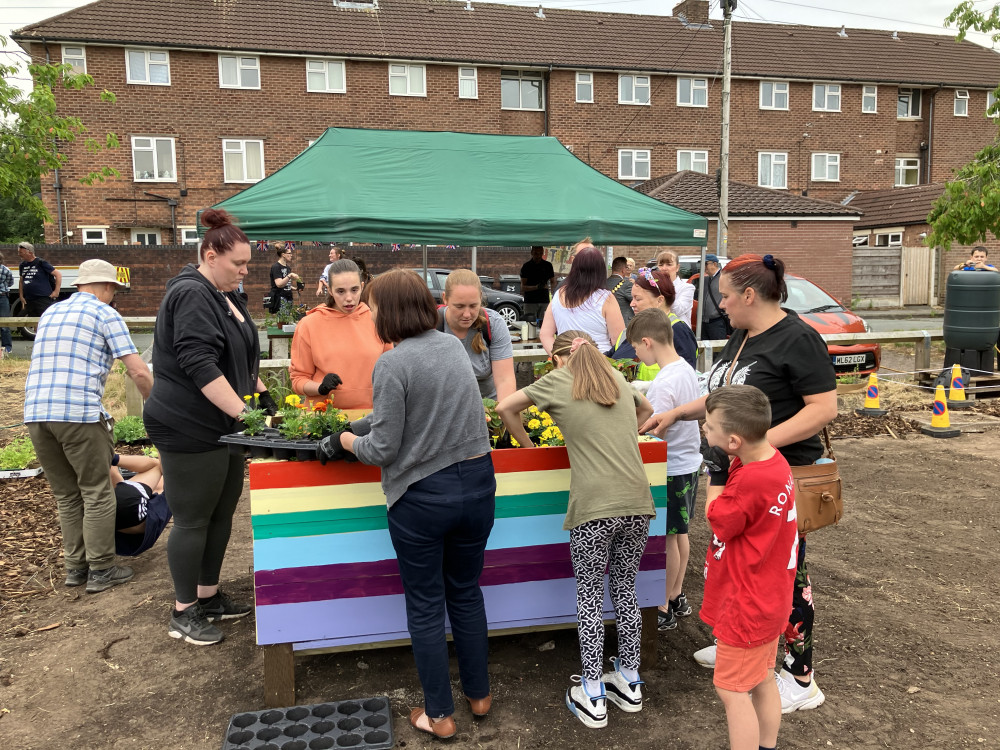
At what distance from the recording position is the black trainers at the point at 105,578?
4502 millimetres

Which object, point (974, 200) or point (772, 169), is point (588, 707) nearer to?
point (974, 200)

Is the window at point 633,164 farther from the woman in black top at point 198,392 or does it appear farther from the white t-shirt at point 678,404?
the woman in black top at point 198,392

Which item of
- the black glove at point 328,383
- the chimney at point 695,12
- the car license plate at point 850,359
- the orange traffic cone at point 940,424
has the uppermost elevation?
the chimney at point 695,12

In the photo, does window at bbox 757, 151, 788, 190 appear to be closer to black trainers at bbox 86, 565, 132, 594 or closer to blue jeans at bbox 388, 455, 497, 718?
black trainers at bbox 86, 565, 132, 594

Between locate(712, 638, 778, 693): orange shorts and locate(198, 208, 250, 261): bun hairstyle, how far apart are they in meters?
2.66

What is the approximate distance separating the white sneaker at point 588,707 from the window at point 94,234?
26340mm

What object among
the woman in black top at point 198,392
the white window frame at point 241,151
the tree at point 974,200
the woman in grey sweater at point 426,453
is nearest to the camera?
the woman in grey sweater at point 426,453

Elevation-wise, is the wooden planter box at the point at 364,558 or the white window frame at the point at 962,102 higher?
the white window frame at the point at 962,102

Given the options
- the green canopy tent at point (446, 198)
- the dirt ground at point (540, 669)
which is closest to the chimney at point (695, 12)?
the green canopy tent at point (446, 198)

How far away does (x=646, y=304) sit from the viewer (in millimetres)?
4711

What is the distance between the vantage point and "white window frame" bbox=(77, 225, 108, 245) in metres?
25.5

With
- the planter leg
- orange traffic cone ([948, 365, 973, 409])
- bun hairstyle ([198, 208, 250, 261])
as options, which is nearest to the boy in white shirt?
the planter leg

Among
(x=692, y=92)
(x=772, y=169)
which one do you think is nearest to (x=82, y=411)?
(x=692, y=92)

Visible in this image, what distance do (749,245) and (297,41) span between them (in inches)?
655
